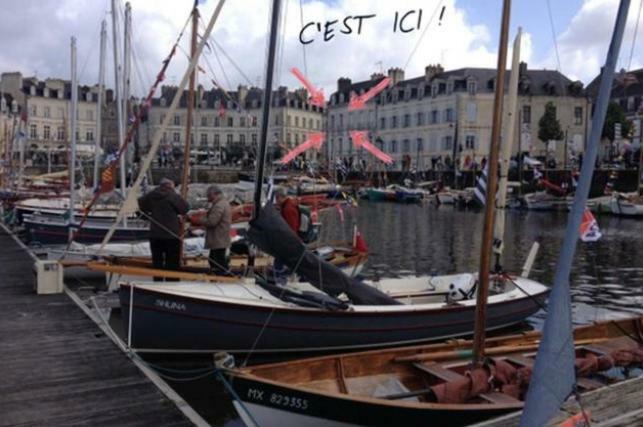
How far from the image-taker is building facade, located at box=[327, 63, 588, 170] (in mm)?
79188

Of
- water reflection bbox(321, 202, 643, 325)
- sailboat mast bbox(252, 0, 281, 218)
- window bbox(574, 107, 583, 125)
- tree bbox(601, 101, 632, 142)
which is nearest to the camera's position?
sailboat mast bbox(252, 0, 281, 218)

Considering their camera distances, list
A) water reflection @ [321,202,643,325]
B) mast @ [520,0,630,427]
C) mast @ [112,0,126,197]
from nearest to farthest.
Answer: mast @ [520,0,630,427] < water reflection @ [321,202,643,325] < mast @ [112,0,126,197]

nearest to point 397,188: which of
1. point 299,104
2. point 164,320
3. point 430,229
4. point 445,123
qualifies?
point 445,123

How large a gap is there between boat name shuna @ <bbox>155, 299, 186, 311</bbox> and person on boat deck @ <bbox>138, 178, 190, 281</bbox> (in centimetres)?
226

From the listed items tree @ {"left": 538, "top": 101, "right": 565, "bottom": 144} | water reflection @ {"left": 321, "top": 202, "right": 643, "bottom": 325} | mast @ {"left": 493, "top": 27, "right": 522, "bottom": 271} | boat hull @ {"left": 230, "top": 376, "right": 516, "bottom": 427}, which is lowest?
water reflection @ {"left": 321, "top": 202, "right": 643, "bottom": 325}

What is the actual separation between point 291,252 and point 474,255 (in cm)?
1937

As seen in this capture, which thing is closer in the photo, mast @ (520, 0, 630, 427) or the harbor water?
Answer: mast @ (520, 0, 630, 427)

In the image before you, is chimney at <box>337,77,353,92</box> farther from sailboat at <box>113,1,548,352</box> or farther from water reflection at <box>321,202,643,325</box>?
sailboat at <box>113,1,548,352</box>

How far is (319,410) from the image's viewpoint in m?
7.27

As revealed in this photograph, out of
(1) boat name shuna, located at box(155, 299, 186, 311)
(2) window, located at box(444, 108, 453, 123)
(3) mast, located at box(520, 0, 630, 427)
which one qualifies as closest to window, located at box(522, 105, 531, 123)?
(2) window, located at box(444, 108, 453, 123)

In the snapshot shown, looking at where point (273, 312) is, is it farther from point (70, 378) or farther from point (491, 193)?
point (491, 193)

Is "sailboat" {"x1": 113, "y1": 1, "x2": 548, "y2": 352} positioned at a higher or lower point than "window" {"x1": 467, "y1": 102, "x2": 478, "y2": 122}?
lower

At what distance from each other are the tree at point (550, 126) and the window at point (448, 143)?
37.0 ft

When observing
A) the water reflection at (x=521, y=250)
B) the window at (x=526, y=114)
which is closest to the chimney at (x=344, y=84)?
the window at (x=526, y=114)
